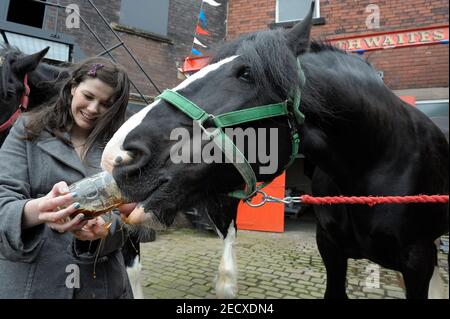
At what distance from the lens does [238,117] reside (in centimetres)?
133

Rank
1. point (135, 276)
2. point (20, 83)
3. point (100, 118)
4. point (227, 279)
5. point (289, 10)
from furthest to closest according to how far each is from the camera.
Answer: point (289, 10) < point (227, 279) < point (135, 276) < point (20, 83) < point (100, 118)

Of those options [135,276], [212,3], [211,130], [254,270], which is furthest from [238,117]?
[254,270]

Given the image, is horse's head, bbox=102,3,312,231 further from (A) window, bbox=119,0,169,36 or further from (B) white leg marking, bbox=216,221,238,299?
(A) window, bbox=119,0,169,36

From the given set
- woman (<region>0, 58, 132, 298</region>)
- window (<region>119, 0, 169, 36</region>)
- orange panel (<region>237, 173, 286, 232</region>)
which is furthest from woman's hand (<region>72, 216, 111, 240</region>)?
window (<region>119, 0, 169, 36</region>)

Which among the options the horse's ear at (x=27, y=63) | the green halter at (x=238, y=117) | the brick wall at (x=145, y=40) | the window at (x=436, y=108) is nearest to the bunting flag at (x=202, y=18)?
the brick wall at (x=145, y=40)

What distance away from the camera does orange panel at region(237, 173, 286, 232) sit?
7500 millimetres

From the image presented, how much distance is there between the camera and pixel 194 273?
14.9 ft

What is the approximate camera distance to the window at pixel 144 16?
23.5 feet

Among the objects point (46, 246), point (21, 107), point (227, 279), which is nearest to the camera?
point (46, 246)

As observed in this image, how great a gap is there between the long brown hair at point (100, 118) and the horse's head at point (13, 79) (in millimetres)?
1480

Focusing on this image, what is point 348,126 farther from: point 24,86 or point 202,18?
point 202,18

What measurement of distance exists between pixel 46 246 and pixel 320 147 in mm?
1416

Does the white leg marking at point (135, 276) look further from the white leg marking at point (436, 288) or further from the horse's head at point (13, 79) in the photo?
the white leg marking at point (436, 288)

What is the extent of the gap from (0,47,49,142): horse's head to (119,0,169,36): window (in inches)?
179
